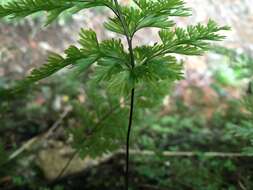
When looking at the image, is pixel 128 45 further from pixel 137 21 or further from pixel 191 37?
pixel 191 37

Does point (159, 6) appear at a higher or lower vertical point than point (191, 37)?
higher

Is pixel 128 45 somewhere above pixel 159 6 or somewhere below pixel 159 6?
below

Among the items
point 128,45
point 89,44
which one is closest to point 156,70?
point 128,45

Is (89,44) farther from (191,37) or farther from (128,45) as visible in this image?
(191,37)

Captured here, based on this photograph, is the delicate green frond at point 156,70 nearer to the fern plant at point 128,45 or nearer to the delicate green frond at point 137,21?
the fern plant at point 128,45

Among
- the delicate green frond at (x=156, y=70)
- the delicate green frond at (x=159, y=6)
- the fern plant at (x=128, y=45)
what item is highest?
the delicate green frond at (x=159, y=6)

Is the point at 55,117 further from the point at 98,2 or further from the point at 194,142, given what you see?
the point at 98,2

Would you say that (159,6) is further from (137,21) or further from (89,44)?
(89,44)

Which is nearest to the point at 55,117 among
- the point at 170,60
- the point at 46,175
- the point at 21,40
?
the point at 46,175

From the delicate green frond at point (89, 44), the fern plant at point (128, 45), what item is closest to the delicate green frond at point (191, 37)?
the fern plant at point (128, 45)

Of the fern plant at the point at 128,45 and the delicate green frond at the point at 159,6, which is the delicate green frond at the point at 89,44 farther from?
the delicate green frond at the point at 159,6

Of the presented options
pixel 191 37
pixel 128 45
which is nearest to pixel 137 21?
pixel 128 45

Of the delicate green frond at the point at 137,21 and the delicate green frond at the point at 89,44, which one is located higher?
the delicate green frond at the point at 137,21
